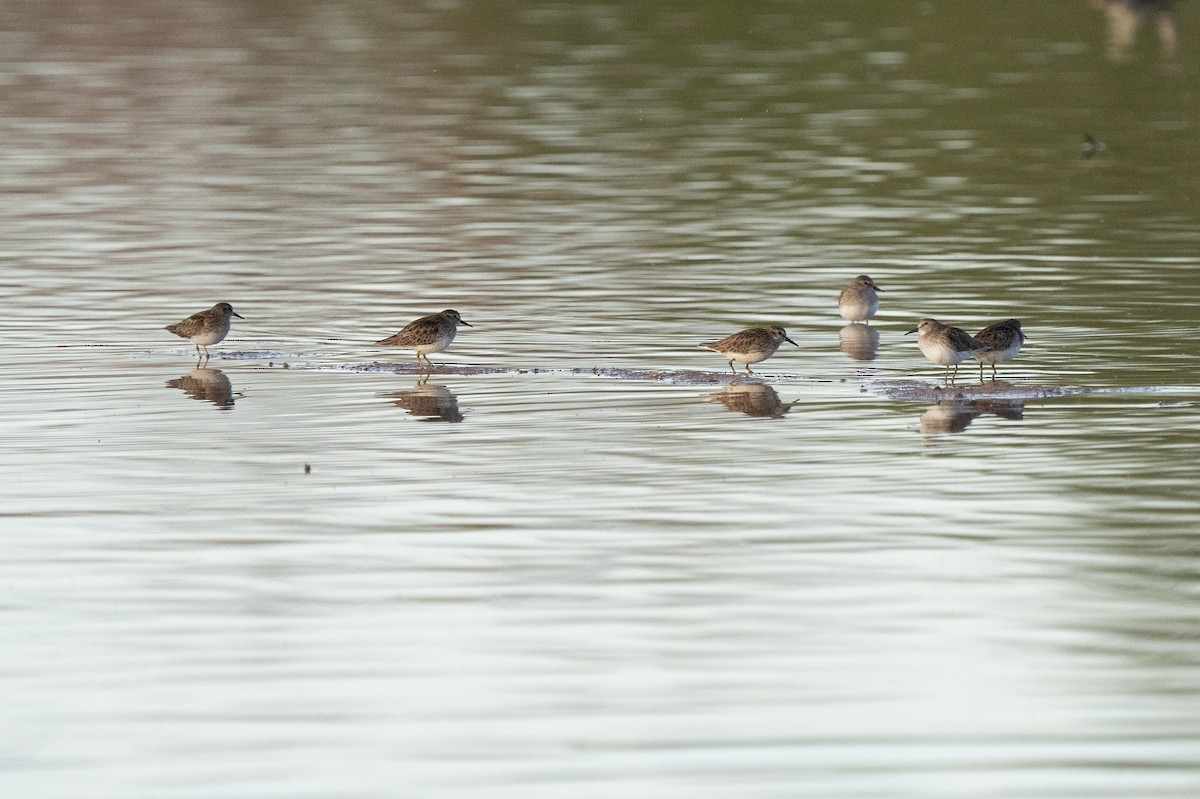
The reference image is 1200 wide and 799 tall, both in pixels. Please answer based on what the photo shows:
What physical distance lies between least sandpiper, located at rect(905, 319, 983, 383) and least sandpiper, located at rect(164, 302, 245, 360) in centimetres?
715

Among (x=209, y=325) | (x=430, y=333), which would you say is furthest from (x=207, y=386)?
(x=430, y=333)

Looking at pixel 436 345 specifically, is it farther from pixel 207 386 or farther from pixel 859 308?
pixel 859 308

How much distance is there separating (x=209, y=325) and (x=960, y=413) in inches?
314

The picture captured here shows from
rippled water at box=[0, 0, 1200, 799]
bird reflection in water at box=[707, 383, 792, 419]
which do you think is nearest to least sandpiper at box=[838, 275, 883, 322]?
rippled water at box=[0, 0, 1200, 799]

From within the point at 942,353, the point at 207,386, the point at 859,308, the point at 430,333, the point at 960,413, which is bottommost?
the point at 960,413

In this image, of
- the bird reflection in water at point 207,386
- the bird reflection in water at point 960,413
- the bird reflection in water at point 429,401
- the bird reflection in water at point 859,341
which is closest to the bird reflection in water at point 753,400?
the bird reflection in water at point 960,413

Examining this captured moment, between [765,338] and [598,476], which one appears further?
[765,338]

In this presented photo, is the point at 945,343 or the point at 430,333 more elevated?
the point at 430,333

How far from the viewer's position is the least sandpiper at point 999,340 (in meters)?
22.9

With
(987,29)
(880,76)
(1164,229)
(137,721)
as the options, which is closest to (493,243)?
(1164,229)

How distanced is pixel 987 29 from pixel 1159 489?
57.7 metres

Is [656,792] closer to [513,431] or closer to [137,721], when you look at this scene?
[137,721]

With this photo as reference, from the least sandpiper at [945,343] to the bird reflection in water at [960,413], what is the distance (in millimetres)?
482

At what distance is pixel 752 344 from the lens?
928 inches
